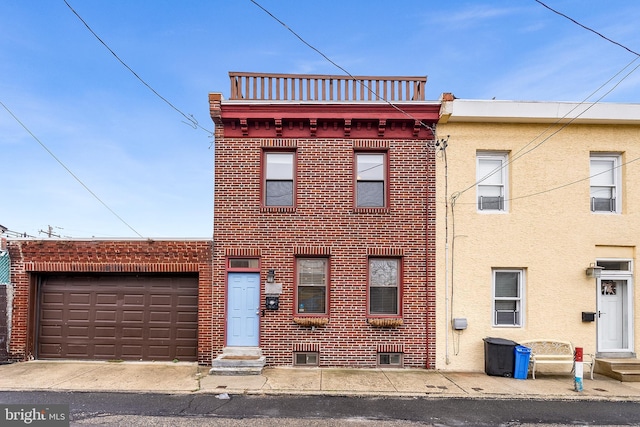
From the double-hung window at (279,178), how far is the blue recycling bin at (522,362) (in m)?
6.30

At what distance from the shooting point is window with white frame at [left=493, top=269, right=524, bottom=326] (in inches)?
387

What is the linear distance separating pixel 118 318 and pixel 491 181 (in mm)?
10217

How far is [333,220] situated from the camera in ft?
32.6

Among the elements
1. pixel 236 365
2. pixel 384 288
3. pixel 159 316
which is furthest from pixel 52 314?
pixel 384 288

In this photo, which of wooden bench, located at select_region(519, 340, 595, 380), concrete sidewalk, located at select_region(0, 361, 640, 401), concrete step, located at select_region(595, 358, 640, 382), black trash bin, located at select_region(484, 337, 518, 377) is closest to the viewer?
concrete sidewalk, located at select_region(0, 361, 640, 401)

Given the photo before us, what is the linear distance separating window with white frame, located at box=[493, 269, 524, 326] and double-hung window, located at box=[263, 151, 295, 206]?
5.53 m

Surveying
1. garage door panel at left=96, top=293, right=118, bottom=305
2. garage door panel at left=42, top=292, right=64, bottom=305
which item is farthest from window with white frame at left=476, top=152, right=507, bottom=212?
garage door panel at left=42, top=292, right=64, bottom=305

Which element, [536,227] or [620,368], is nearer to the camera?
[620,368]

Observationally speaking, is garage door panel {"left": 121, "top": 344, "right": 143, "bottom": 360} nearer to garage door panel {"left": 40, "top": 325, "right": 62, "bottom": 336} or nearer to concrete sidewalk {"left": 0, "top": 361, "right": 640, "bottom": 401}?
concrete sidewalk {"left": 0, "top": 361, "right": 640, "bottom": 401}

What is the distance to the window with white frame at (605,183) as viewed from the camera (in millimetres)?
10102

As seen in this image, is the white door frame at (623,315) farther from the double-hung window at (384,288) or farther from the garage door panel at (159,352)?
the garage door panel at (159,352)

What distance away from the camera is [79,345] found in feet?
33.6

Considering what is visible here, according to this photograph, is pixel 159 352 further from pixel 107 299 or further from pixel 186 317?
pixel 107 299

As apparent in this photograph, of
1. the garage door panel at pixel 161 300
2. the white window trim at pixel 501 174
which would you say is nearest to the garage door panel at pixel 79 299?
the garage door panel at pixel 161 300
